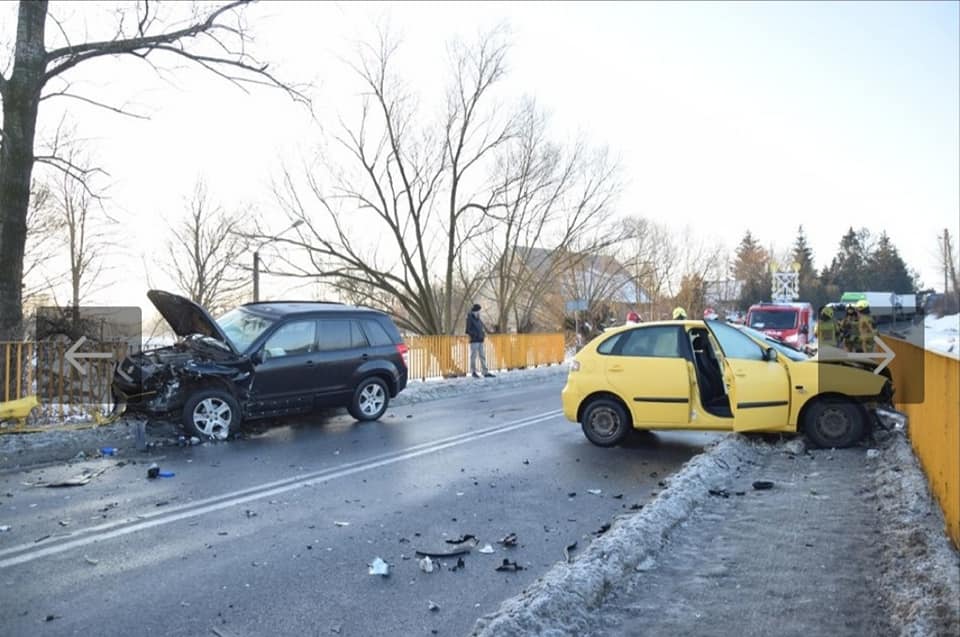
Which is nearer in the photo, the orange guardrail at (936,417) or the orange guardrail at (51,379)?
the orange guardrail at (936,417)

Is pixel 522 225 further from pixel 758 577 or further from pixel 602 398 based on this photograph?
pixel 758 577

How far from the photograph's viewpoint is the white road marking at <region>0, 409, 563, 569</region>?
5.30 metres

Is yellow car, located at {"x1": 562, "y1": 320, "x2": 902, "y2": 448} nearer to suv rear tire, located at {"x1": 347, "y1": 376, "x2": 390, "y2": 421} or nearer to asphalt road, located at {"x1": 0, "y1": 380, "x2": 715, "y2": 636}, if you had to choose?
asphalt road, located at {"x1": 0, "y1": 380, "x2": 715, "y2": 636}

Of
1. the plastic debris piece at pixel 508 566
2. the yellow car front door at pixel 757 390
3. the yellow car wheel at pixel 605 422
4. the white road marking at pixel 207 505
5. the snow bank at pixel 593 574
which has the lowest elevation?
the plastic debris piece at pixel 508 566

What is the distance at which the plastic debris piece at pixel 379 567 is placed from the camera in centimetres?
482

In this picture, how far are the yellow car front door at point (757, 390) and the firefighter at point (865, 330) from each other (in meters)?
3.77

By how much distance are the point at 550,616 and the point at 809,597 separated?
1.60m

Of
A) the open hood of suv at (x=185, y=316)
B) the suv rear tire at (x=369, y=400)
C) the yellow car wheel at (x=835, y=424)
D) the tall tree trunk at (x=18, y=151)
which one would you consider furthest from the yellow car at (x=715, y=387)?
the tall tree trunk at (x=18, y=151)

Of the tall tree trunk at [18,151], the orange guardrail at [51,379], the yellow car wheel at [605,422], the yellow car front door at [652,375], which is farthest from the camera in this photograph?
the tall tree trunk at [18,151]

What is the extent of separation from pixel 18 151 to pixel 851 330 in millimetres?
14420

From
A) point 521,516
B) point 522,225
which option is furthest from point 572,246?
point 521,516

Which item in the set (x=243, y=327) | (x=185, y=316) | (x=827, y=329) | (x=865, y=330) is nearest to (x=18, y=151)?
(x=185, y=316)
